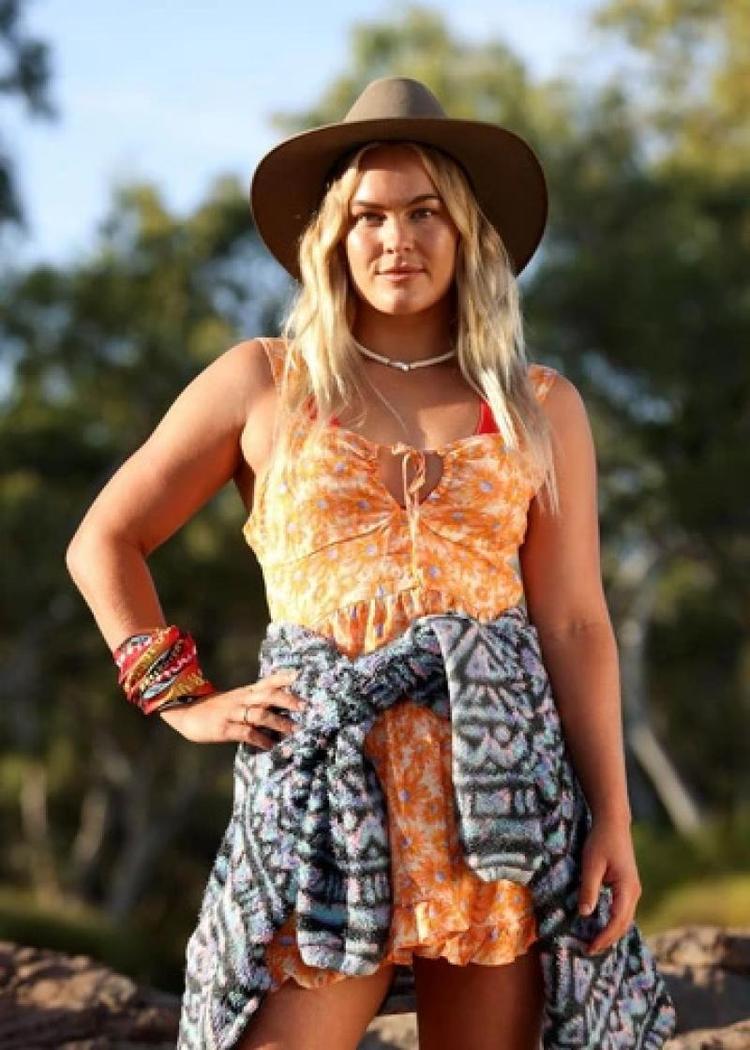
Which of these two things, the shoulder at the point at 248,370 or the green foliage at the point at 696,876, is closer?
the shoulder at the point at 248,370

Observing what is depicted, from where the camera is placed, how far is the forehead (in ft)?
10.2

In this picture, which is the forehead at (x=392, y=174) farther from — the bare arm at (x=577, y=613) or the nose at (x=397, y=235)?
the bare arm at (x=577, y=613)

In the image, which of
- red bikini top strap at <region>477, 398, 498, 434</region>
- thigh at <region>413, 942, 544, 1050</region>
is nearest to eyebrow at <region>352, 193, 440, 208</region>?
red bikini top strap at <region>477, 398, 498, 434</region>

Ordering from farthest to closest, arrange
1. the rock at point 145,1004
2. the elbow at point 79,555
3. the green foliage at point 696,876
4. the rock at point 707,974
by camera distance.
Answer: the green foliage at point 696,876 → the rock at point 707,974 → the rock at point 145,1004 → the elbow at point 79,555

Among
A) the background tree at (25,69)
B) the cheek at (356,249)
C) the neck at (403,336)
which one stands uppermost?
the background tree at (25,69)

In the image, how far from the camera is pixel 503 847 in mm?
2801

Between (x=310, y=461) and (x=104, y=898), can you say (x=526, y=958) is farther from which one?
(x=104, y=898)

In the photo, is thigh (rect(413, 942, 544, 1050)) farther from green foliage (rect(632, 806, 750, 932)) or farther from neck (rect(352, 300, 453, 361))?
green foliage (rect(632, 806, 750, 932))

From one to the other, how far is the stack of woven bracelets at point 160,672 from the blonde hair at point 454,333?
1.08 ft

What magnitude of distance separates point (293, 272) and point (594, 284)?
2017 cm

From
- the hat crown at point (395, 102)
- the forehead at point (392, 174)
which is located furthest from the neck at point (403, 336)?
the hat crown at point (395, 102)

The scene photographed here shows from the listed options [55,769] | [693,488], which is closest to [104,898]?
[55,769]

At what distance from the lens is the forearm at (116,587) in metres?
3.07

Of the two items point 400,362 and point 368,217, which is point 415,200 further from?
point 400,362
